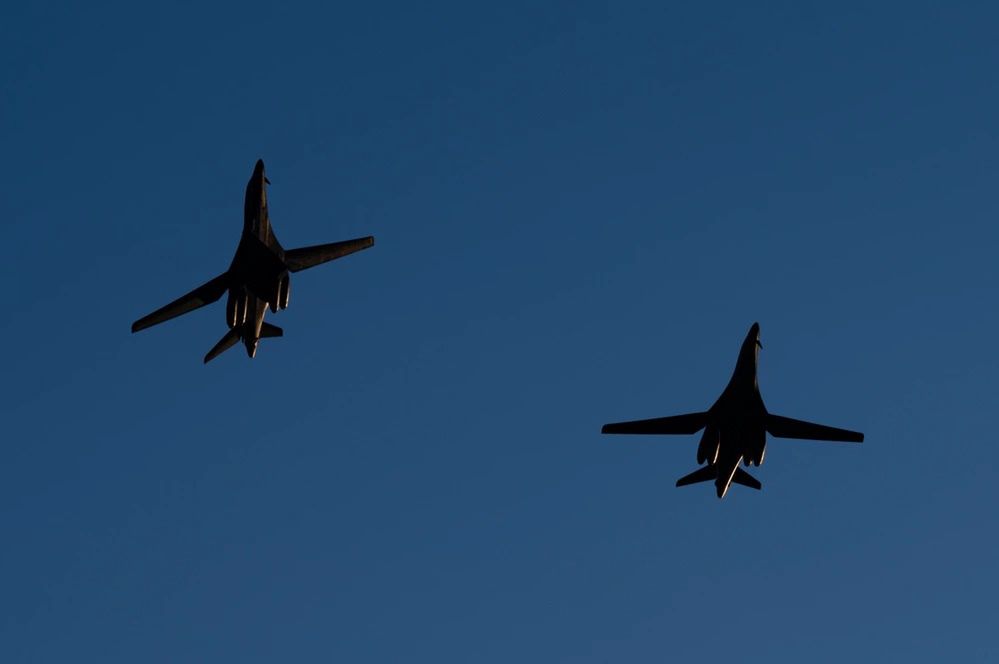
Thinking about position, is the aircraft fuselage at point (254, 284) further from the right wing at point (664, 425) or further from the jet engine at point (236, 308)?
the right wing at point (664, 425)

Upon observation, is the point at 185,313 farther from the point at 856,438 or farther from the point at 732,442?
the point at 856,438

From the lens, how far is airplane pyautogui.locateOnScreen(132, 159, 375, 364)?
245 ft

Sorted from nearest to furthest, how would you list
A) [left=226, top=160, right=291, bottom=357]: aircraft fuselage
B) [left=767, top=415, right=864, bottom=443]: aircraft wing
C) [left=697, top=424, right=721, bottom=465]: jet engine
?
[left=226, top=160, right=291, bottom=357]: aircraft fuselage
[left=697, top=424, right=721, bottom=465]: jet engine
[left=767, top=415, right=864, bottom=443]: aircraft wing

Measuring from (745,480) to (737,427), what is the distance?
11.6 feet

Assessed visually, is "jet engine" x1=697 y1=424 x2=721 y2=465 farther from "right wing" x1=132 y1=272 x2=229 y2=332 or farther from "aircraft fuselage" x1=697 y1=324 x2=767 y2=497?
"right wing" x1=132 y1=272 x2=229 y2=332

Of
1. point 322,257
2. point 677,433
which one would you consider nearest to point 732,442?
point 677,433

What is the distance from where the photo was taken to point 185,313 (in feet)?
263

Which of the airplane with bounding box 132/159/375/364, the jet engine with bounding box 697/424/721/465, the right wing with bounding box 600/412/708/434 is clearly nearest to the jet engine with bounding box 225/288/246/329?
the airplane with bounding box 132/159/375/364

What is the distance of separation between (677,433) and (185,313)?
28759 mm

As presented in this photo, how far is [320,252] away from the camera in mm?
77125

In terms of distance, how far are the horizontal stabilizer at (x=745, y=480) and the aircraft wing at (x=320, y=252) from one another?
2393 cm

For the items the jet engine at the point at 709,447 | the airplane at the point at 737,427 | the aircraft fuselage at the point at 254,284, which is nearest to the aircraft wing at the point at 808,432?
the airplane at the point at 737,427

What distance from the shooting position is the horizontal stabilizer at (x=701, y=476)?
7875 centimetres

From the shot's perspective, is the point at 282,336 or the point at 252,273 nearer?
the point at 252,273
